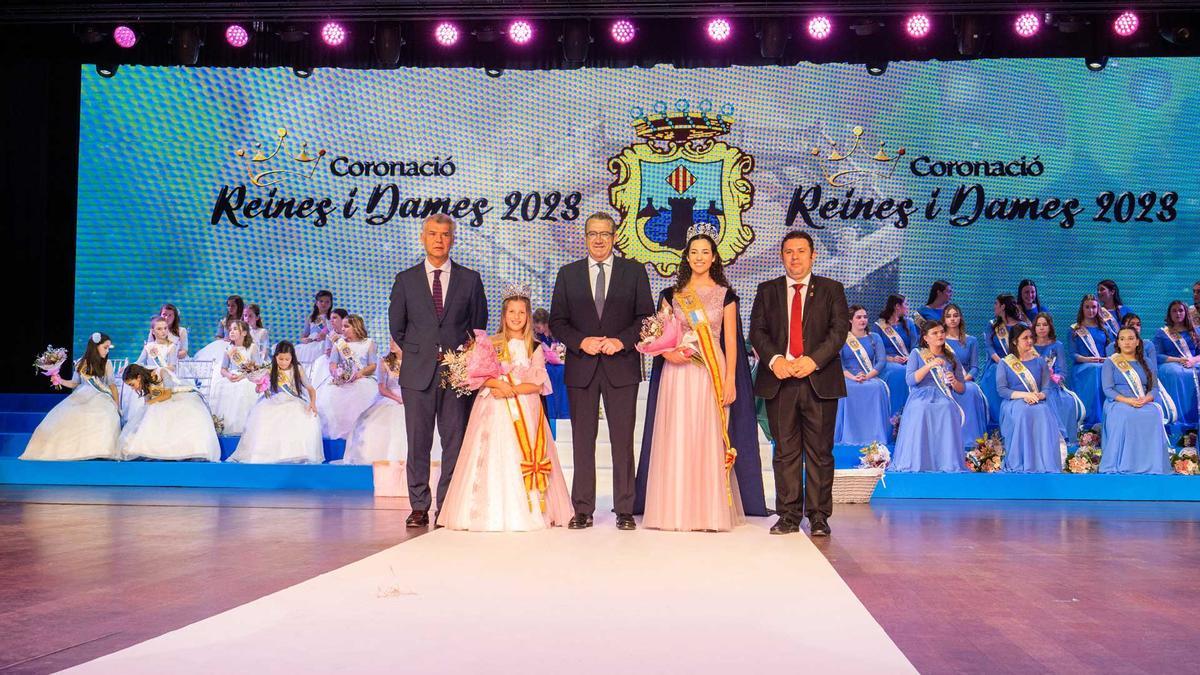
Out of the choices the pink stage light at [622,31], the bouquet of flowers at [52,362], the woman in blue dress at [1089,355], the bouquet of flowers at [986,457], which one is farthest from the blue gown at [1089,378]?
the bouquet of flowers at [52,362]

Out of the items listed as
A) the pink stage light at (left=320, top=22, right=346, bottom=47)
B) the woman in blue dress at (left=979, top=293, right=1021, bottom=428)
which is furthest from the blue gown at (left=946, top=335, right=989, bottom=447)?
the pink stage light at (left=320, top=22, right=346, bottom=47)

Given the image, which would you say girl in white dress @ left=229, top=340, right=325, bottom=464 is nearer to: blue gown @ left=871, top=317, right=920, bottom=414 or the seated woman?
blue gown @ left=871, top=317, right=920, bottom=414

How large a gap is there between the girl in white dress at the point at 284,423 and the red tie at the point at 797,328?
4.41 m

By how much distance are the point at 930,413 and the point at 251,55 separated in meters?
5.90

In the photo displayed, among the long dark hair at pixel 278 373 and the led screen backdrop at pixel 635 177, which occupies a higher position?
the led screen backdrop at pixel 635 177

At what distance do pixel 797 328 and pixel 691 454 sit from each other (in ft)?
2.48

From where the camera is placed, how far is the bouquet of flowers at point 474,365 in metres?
5.63

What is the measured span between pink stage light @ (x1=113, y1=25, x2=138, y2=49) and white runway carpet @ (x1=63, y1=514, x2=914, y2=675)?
229 inches

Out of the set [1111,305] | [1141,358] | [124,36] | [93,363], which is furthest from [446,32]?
→ [1111,305]

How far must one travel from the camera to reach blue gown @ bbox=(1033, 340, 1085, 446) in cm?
941

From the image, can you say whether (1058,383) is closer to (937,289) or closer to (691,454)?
(937,289)

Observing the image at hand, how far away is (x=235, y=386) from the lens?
10.1m

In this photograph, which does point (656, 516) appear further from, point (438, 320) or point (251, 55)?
point (251, 55)

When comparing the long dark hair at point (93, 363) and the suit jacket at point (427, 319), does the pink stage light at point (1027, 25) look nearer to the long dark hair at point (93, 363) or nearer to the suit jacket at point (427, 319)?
the suit jacket at point (427, 319)
